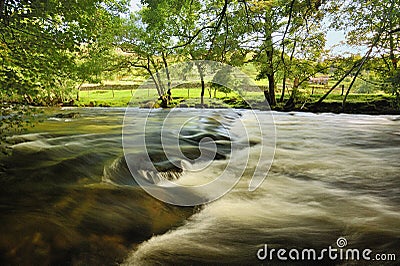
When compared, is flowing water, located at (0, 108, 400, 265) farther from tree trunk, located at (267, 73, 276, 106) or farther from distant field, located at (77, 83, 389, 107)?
tree trunk, located at (267, 73, 276, 106)

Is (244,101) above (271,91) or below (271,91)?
below

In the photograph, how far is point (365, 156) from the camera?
4.91 metres

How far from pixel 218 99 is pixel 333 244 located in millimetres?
23157

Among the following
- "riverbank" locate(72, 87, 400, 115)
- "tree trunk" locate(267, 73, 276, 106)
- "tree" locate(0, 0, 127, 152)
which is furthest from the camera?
"tree trunk" locate(267, 73, 276, 106)

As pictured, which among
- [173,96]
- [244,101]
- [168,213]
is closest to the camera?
[168,213]

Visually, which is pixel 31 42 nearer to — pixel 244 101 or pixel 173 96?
pixel 244 101

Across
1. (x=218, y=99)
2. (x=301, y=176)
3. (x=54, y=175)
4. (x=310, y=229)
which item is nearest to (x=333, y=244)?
(x=310, y=229)

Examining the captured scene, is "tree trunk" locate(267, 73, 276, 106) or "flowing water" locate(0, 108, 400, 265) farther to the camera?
"tree trunk" locate(267, 73, 276, 106)

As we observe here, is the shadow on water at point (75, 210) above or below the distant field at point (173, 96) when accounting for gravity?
below

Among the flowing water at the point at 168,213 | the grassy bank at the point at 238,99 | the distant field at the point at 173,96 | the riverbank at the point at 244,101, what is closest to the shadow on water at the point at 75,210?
the flowing water at the point at 168,213

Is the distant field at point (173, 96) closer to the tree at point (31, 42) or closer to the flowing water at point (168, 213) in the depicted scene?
the tree at point (31, 42)

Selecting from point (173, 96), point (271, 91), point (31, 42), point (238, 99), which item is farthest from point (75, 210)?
point (173, 96)

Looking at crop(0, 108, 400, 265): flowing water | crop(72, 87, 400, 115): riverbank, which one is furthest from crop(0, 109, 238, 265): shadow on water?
crop(72, 87, 400, 115): riverbank

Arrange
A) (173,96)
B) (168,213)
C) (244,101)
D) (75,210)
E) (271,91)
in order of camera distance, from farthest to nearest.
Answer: (173,96) < (244,101) < (271,91) < (168,213) < (75,210)
